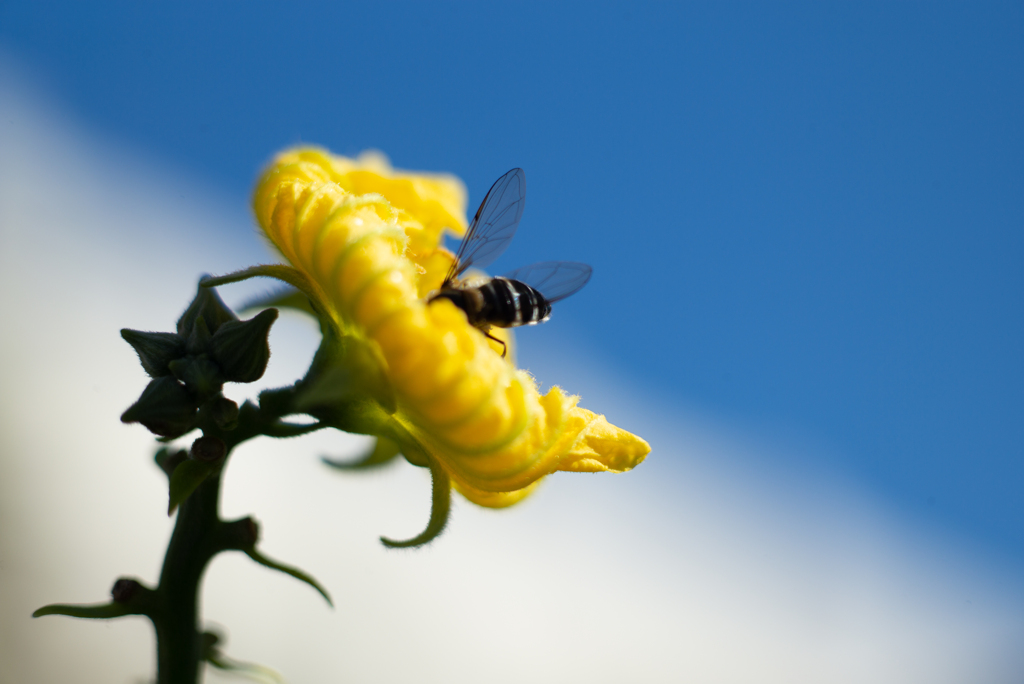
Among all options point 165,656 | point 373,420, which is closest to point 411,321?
point 373,420

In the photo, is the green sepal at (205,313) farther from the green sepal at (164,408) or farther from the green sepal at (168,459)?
the green sepal at (168,459)

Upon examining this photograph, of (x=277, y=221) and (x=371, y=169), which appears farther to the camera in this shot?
(x=371, y=169)

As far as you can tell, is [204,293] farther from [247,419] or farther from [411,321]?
[411,321]

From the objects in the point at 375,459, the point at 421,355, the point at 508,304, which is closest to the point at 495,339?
the point at 508,304

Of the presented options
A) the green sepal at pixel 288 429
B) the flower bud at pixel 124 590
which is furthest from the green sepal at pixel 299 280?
the flower bud at pixel 124 590

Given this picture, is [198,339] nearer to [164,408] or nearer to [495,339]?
[164,408]

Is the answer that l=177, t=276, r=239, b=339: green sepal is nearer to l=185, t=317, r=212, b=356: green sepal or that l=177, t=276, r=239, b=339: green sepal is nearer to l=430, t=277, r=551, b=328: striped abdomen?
l=185, t=317, r=212, b=356: green sepal

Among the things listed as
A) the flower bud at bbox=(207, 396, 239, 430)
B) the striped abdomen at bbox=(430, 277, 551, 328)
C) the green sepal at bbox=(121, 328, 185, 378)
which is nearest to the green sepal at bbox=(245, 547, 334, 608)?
the flower bud at bbox=(207, 396, 239, 430)
